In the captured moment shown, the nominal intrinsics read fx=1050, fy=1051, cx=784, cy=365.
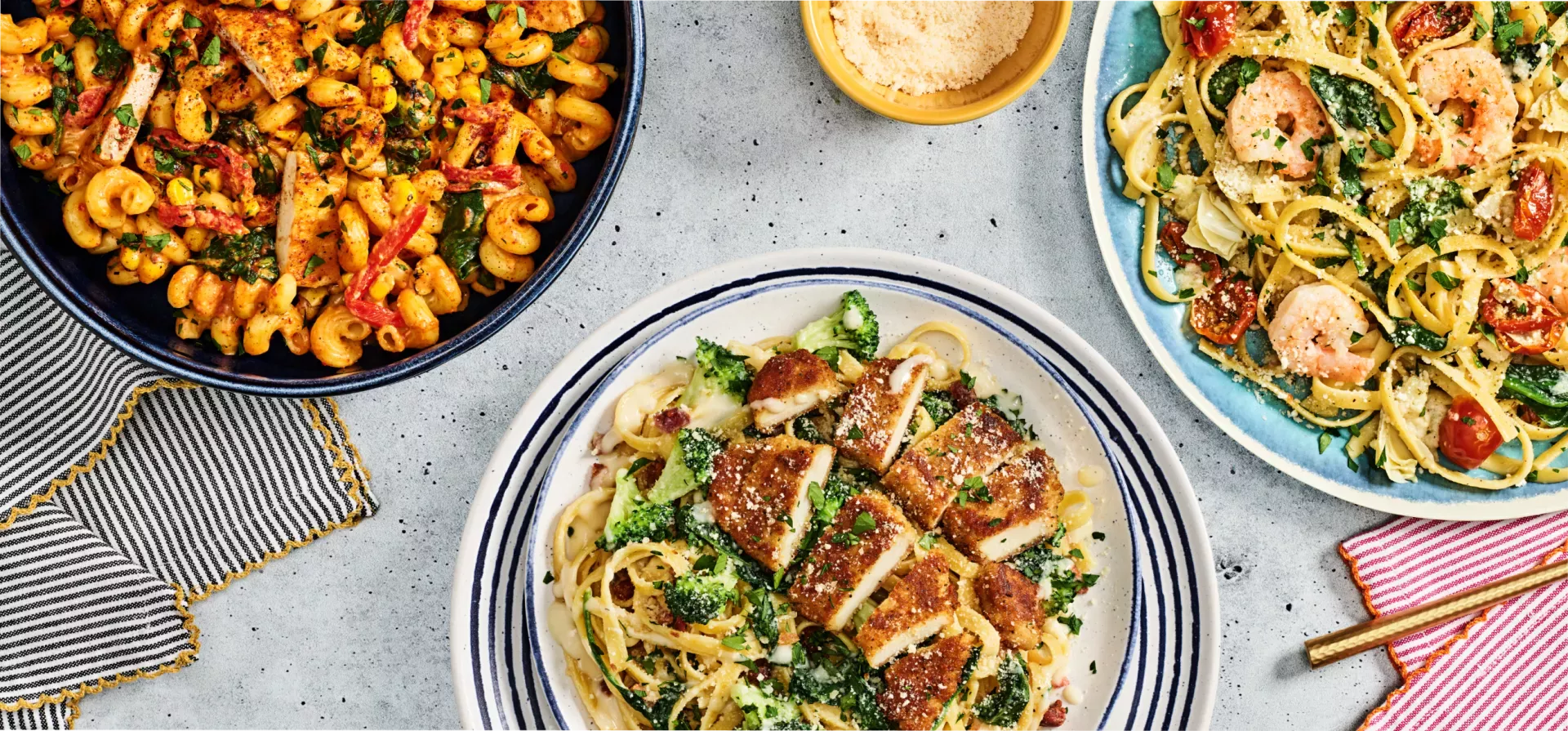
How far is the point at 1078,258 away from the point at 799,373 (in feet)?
3.16

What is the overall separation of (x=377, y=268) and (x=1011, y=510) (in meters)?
1.63

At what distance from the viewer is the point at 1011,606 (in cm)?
254

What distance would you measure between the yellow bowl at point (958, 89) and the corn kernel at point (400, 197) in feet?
3.45

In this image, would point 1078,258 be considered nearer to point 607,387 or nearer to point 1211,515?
point 1211,515

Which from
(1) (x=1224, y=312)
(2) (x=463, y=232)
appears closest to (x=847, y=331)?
(2) (x=463, y=232)

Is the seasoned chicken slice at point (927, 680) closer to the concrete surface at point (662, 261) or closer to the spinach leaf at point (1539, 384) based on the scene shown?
the concrete surface at point (662, 261)

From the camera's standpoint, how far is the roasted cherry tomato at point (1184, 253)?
9.61 ft

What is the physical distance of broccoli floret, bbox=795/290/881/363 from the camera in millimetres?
2637

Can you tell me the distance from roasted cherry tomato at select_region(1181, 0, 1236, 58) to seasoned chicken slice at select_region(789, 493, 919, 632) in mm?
1498

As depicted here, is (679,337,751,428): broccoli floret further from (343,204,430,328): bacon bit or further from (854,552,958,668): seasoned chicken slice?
(343,204,430,328): bacon bit

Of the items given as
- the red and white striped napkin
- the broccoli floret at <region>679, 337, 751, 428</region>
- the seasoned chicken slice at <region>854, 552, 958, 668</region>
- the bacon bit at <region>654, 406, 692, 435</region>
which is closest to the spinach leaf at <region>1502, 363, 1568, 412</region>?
the red and white striped napkin

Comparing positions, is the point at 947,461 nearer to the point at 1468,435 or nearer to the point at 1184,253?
the point at 1184,253

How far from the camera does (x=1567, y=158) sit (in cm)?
290

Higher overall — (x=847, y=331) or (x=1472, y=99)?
(x=1472, y=99)
